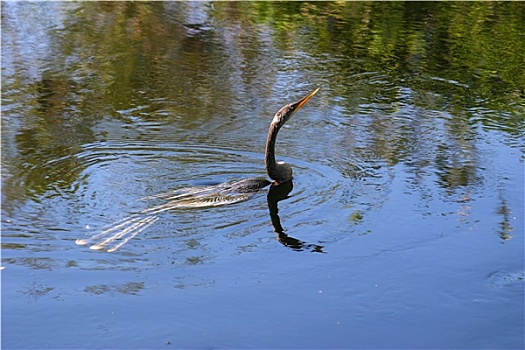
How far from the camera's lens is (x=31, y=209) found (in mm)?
7586

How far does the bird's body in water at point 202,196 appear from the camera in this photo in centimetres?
708

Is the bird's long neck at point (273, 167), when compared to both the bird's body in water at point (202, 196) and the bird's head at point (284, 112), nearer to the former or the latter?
the bird's body in water at point (202, 196)

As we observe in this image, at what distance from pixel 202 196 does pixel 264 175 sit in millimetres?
912

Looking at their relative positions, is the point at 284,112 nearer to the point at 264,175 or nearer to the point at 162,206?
the point at 264,175

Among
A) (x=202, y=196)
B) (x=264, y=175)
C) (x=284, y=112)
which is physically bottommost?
(x=264, y=175)

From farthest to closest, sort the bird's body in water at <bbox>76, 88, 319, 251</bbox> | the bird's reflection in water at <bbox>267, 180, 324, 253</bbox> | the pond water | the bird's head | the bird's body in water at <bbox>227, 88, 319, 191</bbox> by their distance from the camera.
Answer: the bird's head, the bird's body in water at <bbox>227, 88, 319, 191</bbox>, the bird's body in water at <bbox>76, 88, 319, 251</bbox>, the bird's reflection in water at <bbox>267, 180, 324, 253</bbox>, the pond water

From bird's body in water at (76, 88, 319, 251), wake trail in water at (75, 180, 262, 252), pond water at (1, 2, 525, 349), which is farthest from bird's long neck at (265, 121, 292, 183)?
wake trail in water at (75, 180, 262, 252)

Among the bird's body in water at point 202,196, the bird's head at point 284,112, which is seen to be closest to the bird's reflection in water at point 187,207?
the bird's body in water at point 202,196

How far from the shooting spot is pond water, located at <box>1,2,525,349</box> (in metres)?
5.89

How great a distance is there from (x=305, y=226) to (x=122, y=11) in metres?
8.37

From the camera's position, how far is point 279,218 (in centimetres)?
755

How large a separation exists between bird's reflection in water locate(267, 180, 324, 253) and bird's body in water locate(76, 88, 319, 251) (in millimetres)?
79

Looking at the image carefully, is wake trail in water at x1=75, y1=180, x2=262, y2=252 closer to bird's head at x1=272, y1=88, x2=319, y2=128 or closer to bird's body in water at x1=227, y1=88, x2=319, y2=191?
bird's body in water at x1=227, y1=88, x2=319, y2=191

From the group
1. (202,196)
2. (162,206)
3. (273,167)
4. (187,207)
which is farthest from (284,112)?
(162,206)
